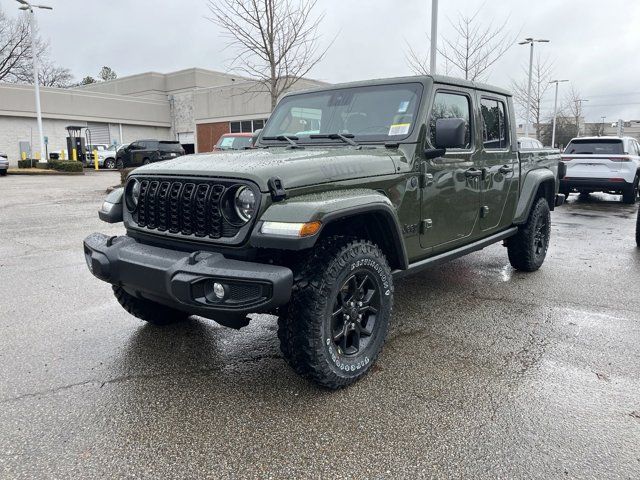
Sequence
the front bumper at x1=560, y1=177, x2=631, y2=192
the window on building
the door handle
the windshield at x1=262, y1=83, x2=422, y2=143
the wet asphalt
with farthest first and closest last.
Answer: the window on building < the front bumper at x1=560, y1=177, x2=631, y2=192 < the door handle < the windshield at x1=262, y1=83, x2=422, y2=143 < the wet asphalt

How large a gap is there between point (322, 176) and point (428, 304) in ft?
7.45

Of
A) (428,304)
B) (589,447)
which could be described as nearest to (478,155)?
(428,304)

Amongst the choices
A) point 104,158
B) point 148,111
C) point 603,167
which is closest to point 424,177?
point 603,167

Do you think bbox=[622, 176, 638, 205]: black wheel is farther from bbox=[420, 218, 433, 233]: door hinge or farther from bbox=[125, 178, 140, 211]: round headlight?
bbox=[125, 178, 140, 211]: round headlight

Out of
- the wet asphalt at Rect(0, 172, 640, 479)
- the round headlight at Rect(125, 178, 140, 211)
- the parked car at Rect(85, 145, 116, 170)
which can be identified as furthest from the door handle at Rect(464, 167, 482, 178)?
the parked car at Rect(85, 145, 116, 170)

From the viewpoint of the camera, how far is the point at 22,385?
3105mm

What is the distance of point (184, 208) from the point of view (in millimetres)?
2971

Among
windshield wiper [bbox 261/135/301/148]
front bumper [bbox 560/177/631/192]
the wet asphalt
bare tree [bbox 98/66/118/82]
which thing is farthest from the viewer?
bare tree [bbox 98/66/118/82]

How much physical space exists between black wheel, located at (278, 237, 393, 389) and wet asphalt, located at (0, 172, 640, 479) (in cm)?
19

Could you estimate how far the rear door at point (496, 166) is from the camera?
453cm

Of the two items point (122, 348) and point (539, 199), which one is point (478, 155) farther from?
point (122, 348)

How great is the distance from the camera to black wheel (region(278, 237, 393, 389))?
276cm

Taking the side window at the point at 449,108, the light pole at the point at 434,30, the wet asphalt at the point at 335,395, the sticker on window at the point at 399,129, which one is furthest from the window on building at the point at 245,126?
the sticker on window at the point at 399,129

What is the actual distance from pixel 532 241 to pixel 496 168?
1.37m
